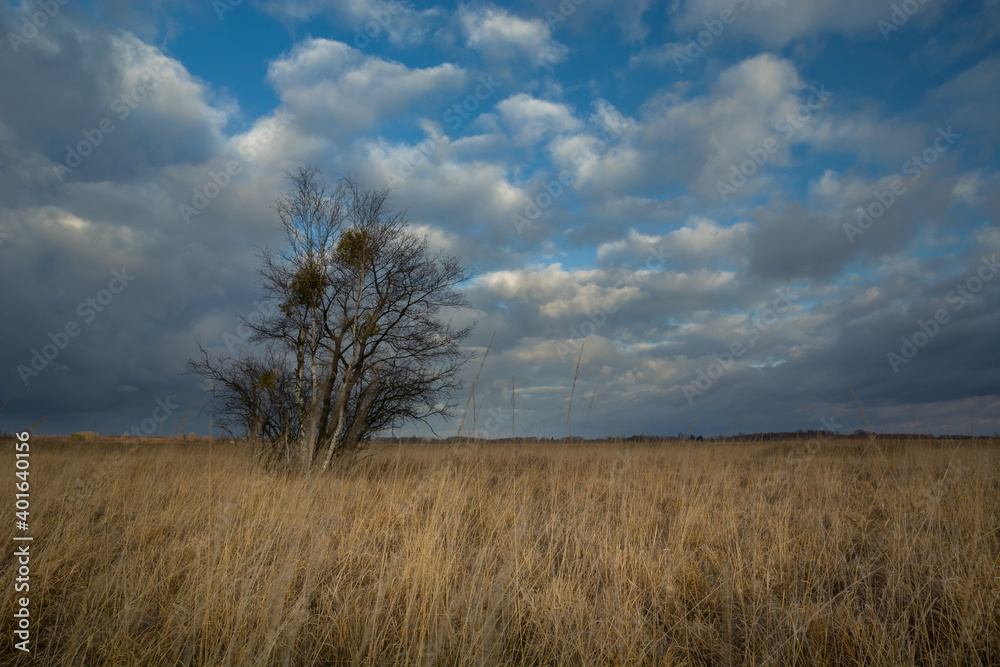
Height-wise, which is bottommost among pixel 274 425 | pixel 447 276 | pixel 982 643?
pixel 982 643

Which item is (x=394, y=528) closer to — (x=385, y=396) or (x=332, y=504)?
(x=332, y=504)

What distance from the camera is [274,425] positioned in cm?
1099

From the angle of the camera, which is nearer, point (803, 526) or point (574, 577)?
point (574, 577)

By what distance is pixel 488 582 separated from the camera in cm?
339

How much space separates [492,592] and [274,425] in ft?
31.1

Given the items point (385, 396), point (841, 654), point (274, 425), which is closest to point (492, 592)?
point (841, 654)

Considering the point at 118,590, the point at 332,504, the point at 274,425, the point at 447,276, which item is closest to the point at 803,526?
the point at 332,504

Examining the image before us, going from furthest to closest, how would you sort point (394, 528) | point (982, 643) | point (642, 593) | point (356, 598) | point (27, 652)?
point (394, 528) < point (642, 593) < point (356, 598) < point (982, 643) < point (27, 652)

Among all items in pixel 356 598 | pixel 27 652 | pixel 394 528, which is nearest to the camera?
pixel 27 652

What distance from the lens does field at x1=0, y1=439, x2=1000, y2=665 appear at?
9.02 ft

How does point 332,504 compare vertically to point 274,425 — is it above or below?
below

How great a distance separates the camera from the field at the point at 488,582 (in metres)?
2.75

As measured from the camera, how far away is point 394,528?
4781 millimetres

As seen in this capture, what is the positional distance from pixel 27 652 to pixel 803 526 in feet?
21.5
